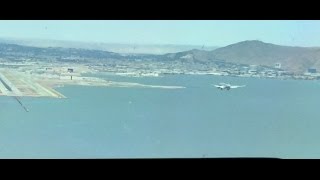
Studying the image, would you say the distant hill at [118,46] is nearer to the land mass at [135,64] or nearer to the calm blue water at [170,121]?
the land mass at [135,64]

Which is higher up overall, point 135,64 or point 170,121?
point 135,64

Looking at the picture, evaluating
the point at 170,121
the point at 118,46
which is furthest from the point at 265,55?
the point at 118,46

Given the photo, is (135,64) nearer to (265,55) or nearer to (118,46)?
(118,46)

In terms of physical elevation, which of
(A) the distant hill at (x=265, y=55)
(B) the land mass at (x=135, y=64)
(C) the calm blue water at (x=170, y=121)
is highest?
(A) the distant hill at (x=265, y=55)

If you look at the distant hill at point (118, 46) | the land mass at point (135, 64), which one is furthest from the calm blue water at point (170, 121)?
the distant hill at point (118, 46)

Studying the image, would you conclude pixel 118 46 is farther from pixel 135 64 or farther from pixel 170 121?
pixel 170 121
